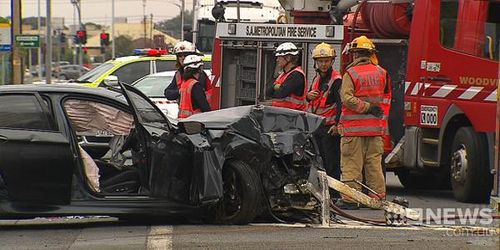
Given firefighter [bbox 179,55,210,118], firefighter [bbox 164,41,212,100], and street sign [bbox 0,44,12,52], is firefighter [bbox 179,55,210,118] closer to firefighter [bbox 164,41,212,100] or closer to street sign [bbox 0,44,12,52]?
firefighter [bbox 164,41,212,100]

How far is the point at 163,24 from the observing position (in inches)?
4429

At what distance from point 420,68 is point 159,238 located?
4.53 metres

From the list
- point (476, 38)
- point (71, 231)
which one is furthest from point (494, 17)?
point (71, 231)

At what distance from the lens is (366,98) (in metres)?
9.30

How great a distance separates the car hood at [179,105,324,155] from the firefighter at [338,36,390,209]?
0.94 metres

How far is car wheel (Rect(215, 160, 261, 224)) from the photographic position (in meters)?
7.75

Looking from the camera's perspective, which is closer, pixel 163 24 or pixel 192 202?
pixel 192 202

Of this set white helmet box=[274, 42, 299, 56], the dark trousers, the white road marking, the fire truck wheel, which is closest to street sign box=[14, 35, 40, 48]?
white helmet box=[274, 42, 299, 56]

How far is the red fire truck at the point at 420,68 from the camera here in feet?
32.6

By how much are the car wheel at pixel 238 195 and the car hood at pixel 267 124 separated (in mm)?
289

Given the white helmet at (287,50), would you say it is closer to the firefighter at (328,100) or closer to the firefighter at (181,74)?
the firefighter at (328,100)

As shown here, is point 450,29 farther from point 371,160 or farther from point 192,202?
point 192,202

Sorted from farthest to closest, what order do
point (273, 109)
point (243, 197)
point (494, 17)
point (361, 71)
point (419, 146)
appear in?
point (419, 146)
point (494, 17)
point (361, 71)
point (273, 109)
point (243, 197)

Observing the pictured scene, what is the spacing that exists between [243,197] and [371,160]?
2105 mm
